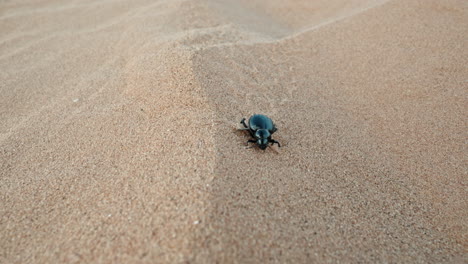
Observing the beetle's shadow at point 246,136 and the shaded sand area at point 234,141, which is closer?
the shaded sand area at point 234,141

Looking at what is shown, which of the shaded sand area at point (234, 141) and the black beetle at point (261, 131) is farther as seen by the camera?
the black beetle at point (261, 131)

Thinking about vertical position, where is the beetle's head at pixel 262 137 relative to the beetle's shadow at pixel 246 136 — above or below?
above

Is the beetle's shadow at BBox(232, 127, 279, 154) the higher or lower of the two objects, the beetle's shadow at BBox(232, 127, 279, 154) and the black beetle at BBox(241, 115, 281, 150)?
the lower

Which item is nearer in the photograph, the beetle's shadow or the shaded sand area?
the shaded sand area

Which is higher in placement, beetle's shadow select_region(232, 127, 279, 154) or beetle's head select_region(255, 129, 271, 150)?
beetle's head select_region(255, 129, 271, 150)
